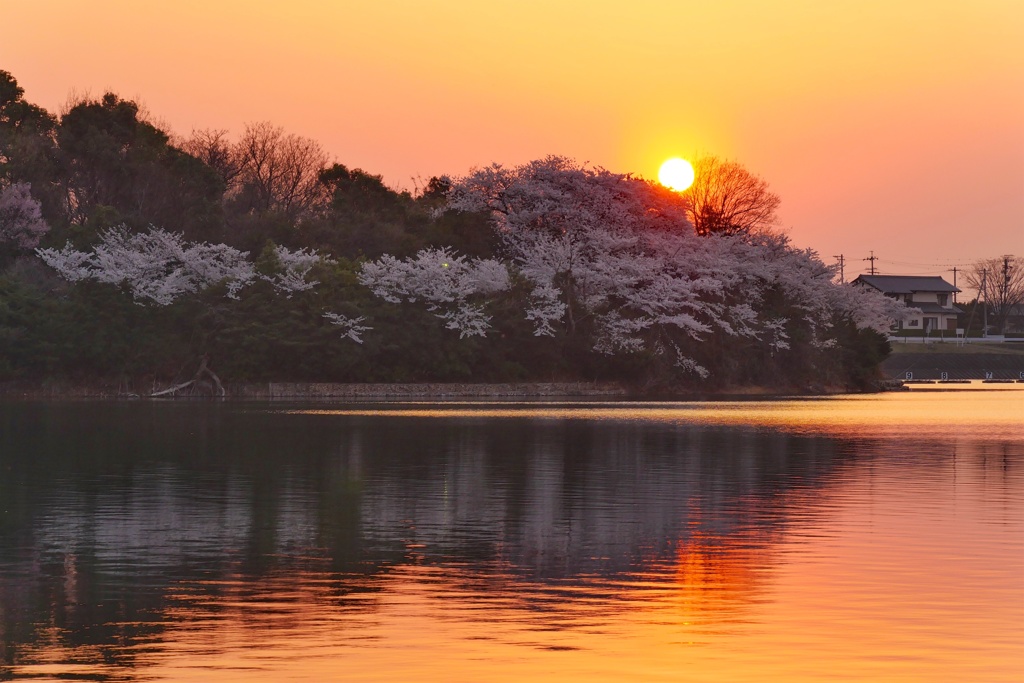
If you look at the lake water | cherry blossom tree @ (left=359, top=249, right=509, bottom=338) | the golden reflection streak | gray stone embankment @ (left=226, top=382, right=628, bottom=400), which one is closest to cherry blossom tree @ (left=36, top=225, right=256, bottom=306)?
gray stone embankment @ (left=226, top=382, right=628, bottom=400)

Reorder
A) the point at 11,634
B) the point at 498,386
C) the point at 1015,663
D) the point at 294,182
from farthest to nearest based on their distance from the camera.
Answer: the point at 294,182, the point at 498,386, the point at 11,634, the point at 1015,663

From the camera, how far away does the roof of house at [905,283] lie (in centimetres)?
18962

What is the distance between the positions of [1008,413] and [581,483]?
42783mm

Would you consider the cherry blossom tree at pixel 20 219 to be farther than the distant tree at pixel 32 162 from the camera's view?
No

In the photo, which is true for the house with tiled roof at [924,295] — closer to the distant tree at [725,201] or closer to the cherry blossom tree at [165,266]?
the distant tree at [725,201]

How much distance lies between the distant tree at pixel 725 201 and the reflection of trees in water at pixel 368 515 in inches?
2334

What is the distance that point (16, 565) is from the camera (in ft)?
55.3

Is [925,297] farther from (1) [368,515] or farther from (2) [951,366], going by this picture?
(1) [368,515]

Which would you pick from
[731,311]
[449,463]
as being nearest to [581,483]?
[449,463]

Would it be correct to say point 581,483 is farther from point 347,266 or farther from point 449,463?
point 347,266

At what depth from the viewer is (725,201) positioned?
103 metres

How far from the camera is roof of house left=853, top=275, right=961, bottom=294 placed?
18962cm

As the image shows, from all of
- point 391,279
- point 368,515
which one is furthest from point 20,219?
point 368,515

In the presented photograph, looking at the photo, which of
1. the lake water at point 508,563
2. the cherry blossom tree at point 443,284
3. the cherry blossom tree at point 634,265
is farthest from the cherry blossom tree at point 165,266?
the lake water at point 508,563
